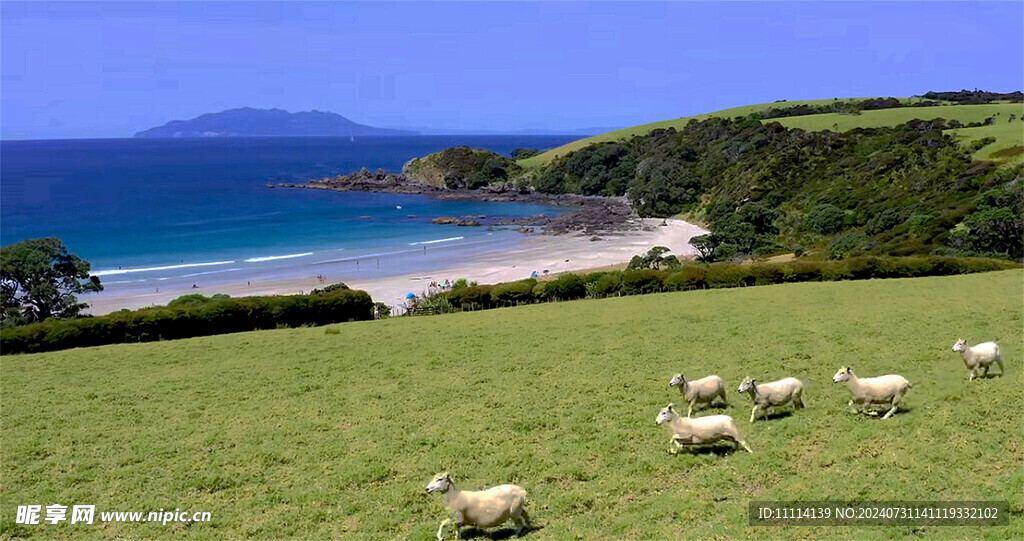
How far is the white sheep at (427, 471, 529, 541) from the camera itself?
9.92 metres

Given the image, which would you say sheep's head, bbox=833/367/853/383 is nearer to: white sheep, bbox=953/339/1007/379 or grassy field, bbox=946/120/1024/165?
white sheep, bbox=953/339/1007/379

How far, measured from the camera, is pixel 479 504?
9.97 metres

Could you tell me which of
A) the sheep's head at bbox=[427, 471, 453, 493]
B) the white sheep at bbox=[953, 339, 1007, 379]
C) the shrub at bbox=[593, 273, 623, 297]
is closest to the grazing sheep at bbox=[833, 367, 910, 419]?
the white sheep at bbox=[953, 339, 1007, 379]

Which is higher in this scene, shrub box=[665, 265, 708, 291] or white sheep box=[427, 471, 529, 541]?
white sheep box=[427, 471, 529, 541]

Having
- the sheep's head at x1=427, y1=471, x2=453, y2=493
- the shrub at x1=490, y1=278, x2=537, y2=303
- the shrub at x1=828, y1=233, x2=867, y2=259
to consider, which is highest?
the sheep's head at x1=427, y1=471, x2=453, y2=493

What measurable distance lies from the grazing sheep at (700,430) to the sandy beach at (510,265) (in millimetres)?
39670

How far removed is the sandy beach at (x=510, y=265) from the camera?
5628 cm

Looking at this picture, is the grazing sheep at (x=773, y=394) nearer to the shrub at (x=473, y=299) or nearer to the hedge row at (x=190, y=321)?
the shrub at (x=473, y=299)

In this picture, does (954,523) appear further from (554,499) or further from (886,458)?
(554,499)

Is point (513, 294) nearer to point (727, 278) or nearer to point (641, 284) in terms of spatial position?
point (641, 284)

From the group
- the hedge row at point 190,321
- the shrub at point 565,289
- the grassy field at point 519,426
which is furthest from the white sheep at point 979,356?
the hedge row at point 190,321

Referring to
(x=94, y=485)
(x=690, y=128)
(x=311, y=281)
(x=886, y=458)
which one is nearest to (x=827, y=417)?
(x=886, y=458)

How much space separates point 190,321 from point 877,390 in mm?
26916

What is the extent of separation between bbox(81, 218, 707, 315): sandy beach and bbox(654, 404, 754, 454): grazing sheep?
39.7 m
